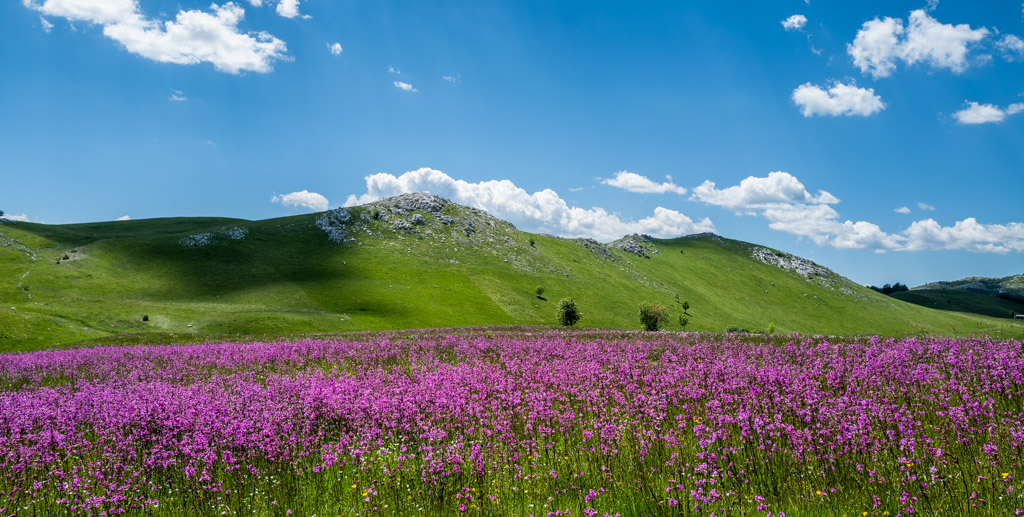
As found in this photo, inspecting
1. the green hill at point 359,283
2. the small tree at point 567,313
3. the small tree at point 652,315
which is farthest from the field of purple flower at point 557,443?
the small tree at point 567,313

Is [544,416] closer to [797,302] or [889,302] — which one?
[797,302]

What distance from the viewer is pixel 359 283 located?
10631cm

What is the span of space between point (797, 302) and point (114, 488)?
190177mm

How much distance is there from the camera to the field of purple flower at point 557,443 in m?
5.82

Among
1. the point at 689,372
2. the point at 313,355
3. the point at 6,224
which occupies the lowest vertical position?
the point at 313,355

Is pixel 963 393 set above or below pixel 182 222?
below

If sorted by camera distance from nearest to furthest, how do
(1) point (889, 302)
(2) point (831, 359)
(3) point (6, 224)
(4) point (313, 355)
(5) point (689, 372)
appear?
1. (5) point (689, 372)
2. (2) point (831, 359)
3. (4) point (313, 355)
4. (3) point (6, 224)
5. (1) point (889, 302)

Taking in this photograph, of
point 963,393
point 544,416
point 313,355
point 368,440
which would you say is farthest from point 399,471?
point 313,355

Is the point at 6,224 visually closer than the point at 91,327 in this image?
No

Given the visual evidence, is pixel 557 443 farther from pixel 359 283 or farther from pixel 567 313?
pixel 359 283

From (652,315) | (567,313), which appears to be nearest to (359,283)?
(567,313)

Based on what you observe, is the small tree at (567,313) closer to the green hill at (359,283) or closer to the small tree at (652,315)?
the small tree at (652,315)

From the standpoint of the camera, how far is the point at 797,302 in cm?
16775

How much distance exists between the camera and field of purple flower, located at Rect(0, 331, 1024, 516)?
5816 mm
